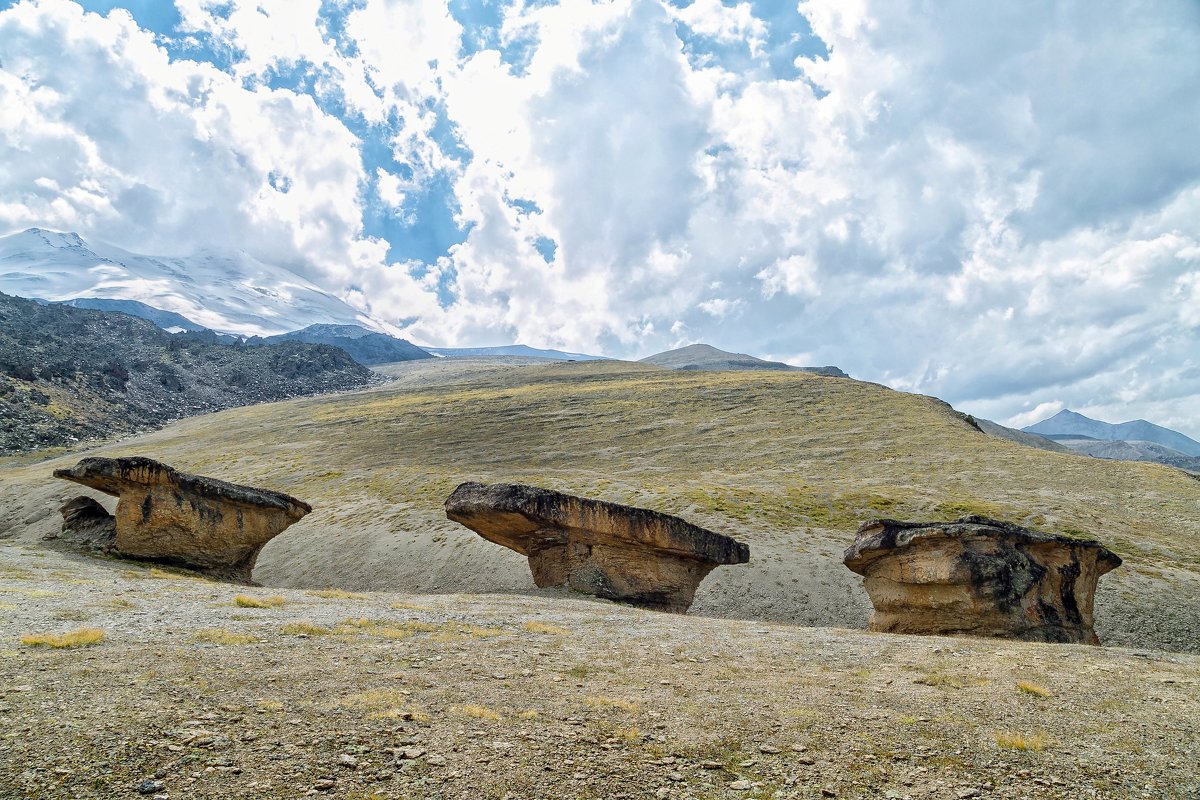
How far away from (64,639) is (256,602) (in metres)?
6.34

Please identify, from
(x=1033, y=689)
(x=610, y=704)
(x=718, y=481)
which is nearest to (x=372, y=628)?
(x=610, y=704)

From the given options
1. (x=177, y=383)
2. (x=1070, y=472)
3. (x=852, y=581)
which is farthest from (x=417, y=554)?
(x=177, y=383)

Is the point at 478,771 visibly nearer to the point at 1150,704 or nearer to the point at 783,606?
the point at 1150,704

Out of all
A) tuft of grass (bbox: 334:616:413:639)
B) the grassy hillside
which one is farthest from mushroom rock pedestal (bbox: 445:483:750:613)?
tuft of grass (bbox: 334:616:413:639)

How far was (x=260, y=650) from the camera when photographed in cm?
1077

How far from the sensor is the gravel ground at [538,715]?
20.9ft

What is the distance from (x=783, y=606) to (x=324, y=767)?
27.5m

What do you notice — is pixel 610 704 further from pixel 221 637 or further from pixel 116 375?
pixel 116 375

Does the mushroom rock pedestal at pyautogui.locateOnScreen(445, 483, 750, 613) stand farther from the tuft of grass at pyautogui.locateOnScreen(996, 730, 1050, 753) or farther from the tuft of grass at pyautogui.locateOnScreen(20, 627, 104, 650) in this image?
the tuft of grass at pyautogui.locateOnScreen(996, 730, 1050, 753)

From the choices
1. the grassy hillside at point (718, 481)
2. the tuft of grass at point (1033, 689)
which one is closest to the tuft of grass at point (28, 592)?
the tuft of grass at point (1033, 689)

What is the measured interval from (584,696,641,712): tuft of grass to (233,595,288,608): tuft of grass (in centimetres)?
1112

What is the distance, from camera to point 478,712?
822cm

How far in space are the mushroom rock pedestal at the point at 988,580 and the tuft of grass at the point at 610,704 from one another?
1557 cm

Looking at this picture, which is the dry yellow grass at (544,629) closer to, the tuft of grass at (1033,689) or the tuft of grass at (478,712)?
the tuft of grass at (478,712)
